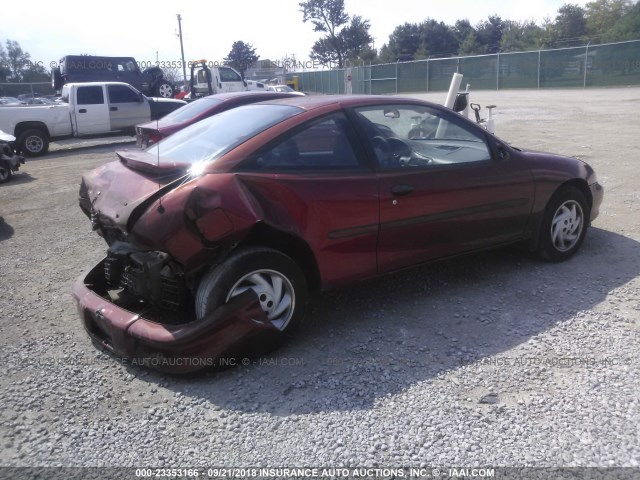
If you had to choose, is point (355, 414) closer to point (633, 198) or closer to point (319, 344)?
point (319, 344)

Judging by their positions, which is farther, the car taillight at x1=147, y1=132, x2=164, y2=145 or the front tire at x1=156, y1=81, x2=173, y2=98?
the front tire at x1=156, y1=81, x2=173, y2=98

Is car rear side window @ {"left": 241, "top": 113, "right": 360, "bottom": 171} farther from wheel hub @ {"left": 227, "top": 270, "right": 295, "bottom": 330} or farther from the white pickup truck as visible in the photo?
the white pickup truck

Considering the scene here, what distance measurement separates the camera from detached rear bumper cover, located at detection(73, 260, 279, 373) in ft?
10.6

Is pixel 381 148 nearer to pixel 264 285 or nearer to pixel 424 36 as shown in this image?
pixel 264 285

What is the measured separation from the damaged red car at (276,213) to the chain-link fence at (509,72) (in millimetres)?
26072

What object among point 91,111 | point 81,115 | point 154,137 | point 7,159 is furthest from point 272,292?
point 91,111

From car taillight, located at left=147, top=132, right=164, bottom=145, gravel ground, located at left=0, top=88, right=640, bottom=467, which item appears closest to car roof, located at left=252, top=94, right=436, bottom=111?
gravel ground, located at left=0, top=88, right=640, bottom=467

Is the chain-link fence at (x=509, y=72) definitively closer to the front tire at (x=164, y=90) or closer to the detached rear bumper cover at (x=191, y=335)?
the front tire at (x=164, y=90)

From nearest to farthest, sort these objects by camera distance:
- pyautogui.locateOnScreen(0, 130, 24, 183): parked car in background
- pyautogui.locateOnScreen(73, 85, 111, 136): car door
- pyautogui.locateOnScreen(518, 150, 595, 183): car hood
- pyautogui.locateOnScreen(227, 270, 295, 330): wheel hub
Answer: pyautogui.locateOnScreen(227, 270, 295, 330): wheel hub
pyautogui.locateOnScreen(518, 150, 595, 183): car hood
pyautogui.locateOnScreen(0, 130, 24, 183): parked car in background
pyautogui.locateOnScreen(73, 85, 111, 136): car door

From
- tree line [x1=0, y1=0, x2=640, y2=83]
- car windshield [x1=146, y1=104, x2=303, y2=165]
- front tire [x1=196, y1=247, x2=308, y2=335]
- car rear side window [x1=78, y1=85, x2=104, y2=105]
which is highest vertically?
tree line [x1=0, y1=0, x2=640, y2=83]

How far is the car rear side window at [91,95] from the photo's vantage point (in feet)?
52.7

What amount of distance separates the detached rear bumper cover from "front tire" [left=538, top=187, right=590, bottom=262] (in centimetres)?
273

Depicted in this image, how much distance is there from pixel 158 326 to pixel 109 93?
48.3ft

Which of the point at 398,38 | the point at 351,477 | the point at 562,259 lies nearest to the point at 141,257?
the point at 351,477
